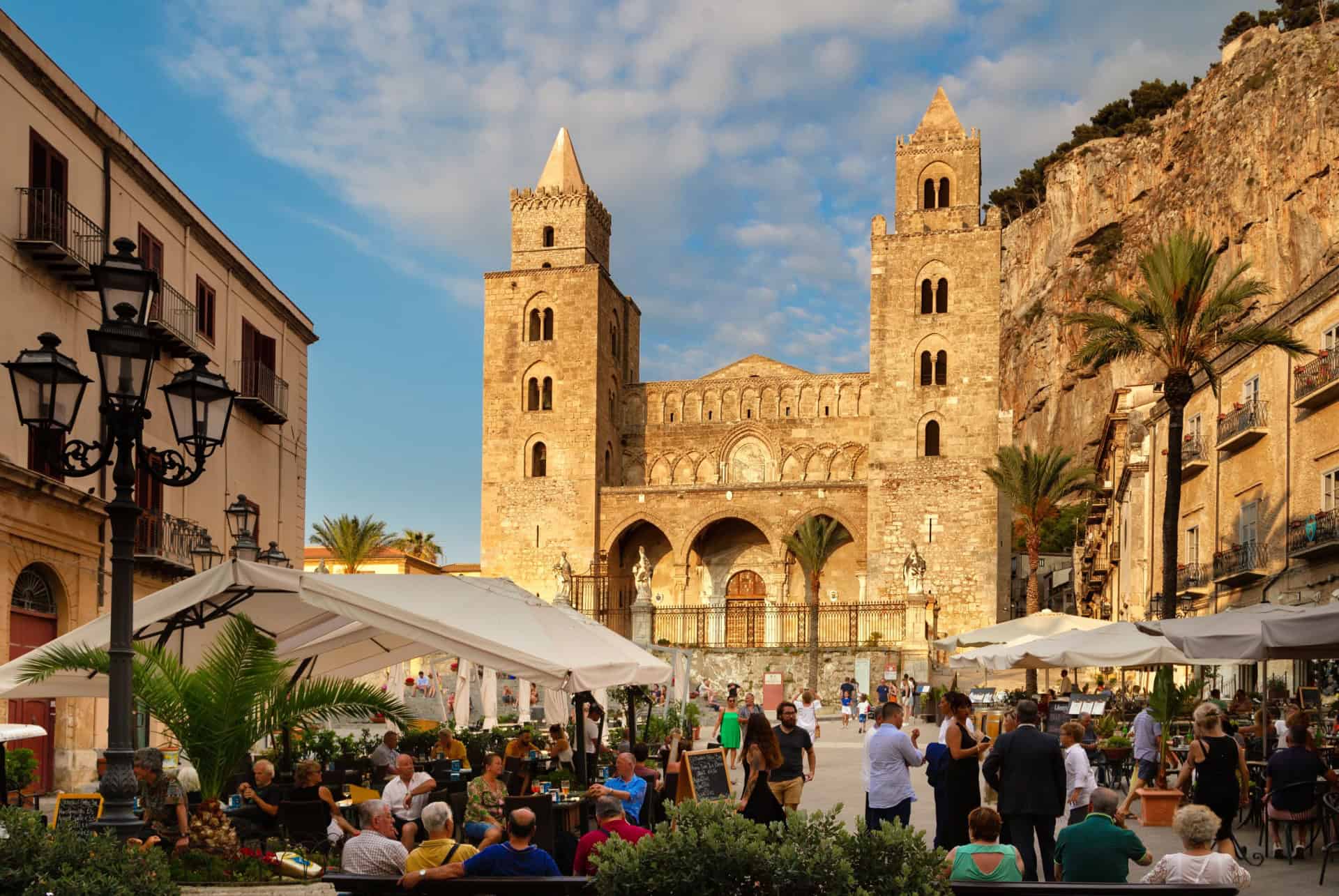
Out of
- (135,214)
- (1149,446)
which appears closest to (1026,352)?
(1149,446)

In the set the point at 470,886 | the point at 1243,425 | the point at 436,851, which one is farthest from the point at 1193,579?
the point at 470,886

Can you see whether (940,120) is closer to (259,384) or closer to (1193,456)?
(1193,456)

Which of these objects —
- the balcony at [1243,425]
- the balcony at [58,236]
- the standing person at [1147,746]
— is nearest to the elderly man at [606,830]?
the standing person at [1147,746]

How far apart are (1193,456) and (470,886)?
1056 inches

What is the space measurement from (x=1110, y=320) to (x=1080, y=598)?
39150mm

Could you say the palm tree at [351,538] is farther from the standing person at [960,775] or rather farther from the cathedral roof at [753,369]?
the standing person at [960,775]

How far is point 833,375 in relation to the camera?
5562cm

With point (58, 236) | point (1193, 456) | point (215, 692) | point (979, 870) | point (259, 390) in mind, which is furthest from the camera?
point (1193, 456)

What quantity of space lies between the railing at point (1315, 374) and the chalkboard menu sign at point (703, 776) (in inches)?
588

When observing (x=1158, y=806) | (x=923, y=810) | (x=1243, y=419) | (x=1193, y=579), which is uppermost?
(x=1243, y=419)

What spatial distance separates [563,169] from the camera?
2265 inches

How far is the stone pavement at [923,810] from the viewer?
33.1 feet

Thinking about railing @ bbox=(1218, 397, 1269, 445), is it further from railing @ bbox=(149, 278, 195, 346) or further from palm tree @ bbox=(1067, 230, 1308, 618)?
railing @ bbox=(149, 278, 195, 346)

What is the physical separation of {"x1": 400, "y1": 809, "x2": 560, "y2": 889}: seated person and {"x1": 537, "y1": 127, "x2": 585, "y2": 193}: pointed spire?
51153 millimetres
